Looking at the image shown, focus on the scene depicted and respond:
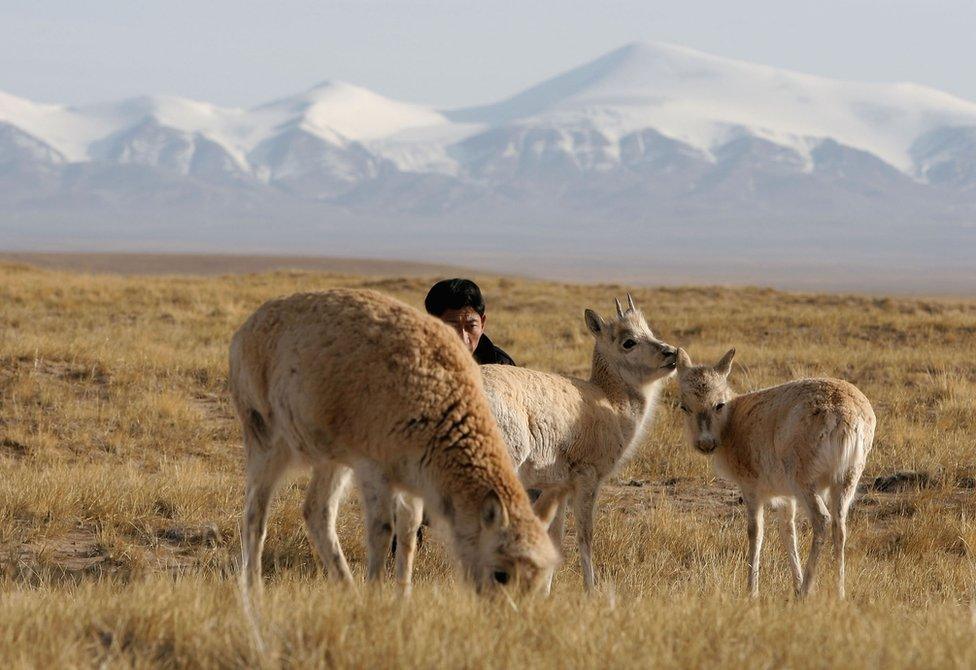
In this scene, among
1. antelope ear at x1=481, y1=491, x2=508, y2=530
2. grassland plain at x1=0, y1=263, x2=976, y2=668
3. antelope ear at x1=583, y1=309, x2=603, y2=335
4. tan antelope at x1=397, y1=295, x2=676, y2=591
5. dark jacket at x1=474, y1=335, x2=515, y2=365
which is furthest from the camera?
dark jacket at x1=474, y1=335, x2=515, y2=365

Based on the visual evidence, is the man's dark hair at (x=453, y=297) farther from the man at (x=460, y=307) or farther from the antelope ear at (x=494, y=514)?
the antelope ear at (x=494, y=514)

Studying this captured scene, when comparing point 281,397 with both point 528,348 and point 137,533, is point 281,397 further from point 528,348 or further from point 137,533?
point 528,348

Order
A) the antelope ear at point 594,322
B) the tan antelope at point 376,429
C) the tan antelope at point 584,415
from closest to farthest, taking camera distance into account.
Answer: the tan antelope at point 376,429, the tan antelope at point 584,415, the antelope ear at point 594,322

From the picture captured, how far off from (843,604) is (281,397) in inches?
107

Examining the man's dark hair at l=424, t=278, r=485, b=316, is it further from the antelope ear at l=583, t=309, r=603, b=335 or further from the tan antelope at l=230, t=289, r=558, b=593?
the tan antelope at l=230, t=289, r=558, b=593

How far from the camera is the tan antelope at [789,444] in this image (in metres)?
6.88

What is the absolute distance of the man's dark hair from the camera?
8234 mm

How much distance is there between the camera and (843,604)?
213 inches

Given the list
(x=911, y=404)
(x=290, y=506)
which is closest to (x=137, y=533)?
(x=290, y=506)

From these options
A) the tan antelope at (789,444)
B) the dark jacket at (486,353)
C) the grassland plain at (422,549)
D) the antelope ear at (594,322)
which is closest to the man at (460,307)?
the dark jacket at (486,353)

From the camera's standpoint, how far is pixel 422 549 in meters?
7.59

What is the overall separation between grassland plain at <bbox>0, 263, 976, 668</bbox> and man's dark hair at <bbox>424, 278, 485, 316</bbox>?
1518 millimetres

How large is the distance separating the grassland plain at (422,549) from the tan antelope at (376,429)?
24 centimetres

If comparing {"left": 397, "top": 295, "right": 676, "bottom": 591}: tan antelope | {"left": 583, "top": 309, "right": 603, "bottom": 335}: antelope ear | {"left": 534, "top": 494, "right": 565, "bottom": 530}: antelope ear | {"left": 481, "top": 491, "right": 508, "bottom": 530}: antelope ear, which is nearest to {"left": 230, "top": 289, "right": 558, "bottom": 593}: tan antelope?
{"left": 481, "top": 491, "right": 508, "bottom": 530}: antelope ear
